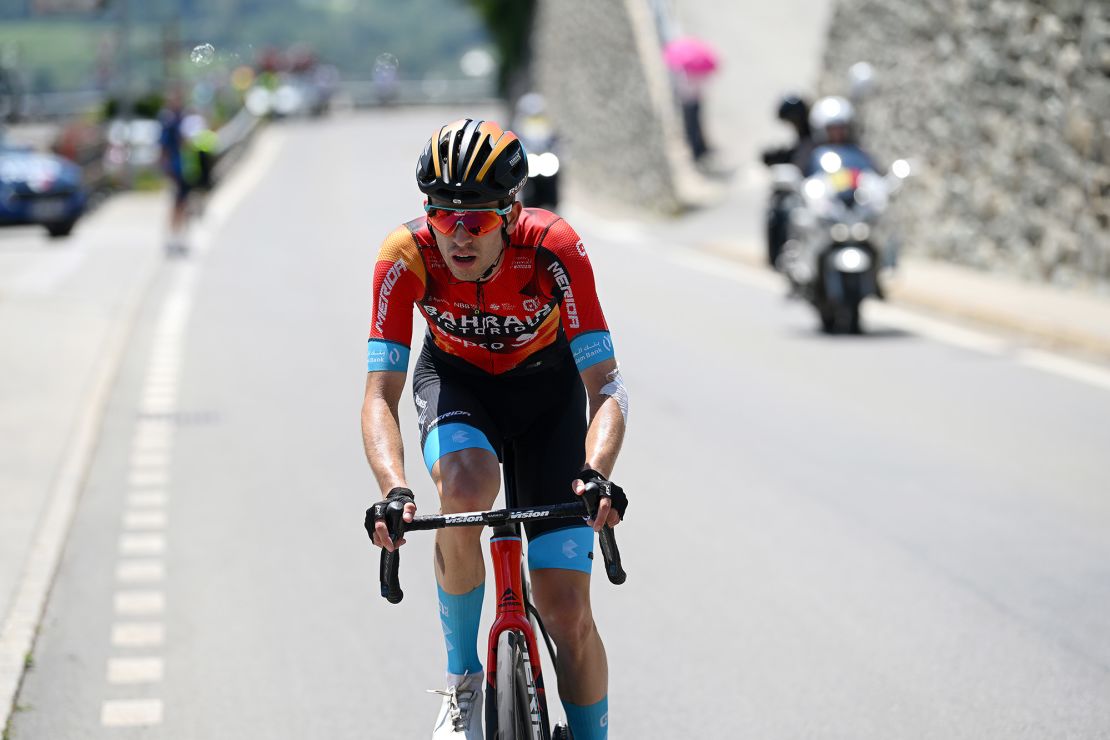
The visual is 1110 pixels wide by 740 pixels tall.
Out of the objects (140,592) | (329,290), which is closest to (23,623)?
(140,592)

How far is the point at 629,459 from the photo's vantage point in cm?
1091

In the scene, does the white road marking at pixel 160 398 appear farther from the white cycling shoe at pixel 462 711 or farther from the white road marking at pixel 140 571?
the white cycling shoe at pixel 462 711

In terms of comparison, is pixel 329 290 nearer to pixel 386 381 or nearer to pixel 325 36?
pixel 386 381

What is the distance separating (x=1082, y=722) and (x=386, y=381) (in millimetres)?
2777

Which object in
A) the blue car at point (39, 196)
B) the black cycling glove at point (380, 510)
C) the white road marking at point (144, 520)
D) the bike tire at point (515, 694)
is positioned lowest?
the blue car at point (39, 196)

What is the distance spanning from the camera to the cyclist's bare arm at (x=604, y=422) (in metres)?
4.44

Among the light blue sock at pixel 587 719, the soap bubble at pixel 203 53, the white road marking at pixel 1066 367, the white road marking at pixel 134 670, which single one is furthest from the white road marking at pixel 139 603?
the soap bubble at pixel 203 53

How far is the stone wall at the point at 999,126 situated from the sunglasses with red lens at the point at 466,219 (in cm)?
1430

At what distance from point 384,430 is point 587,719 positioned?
0.98 m

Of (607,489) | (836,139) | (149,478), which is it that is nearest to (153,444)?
(149,478)

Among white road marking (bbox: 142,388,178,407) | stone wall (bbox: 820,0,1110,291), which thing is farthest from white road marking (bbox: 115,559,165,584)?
stone wall (bbox: 820,0,1110,291)

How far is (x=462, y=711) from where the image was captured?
15.4 feet

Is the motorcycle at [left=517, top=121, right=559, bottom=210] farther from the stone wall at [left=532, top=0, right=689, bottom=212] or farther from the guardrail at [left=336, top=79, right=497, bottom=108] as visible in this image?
the guardrail at [left=336, top=79, right=497, bottom=108]

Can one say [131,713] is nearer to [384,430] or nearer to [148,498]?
[384,430]
